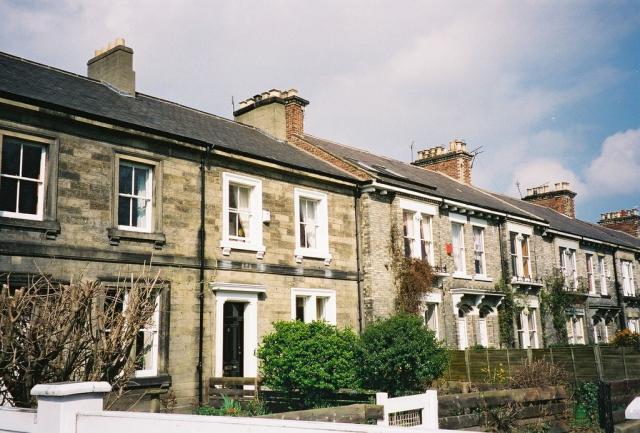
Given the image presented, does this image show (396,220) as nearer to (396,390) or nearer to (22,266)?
(396,390)

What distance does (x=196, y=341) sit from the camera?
1490 centimetres

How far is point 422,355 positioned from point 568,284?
689 inches

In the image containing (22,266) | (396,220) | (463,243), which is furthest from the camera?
(463,243)

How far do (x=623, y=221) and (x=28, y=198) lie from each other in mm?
42764

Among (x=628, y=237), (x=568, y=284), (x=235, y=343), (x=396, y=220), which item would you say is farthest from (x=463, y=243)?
(x=628, y=237)

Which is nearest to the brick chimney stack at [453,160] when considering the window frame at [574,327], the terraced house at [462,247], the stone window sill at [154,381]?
→ the terraced house at [462,247]

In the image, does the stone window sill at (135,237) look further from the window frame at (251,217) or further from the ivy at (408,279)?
the ivy at (408,279)

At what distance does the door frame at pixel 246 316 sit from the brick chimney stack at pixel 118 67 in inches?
265

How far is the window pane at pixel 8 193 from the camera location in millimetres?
12375

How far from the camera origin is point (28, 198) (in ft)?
41.8

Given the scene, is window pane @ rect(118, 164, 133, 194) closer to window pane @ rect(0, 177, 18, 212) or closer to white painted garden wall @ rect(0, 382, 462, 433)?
window pane @ rect(0, 177, 18, 212)

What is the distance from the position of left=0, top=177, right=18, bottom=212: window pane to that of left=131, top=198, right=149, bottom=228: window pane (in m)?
2.75

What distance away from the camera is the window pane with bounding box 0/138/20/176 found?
1255cm

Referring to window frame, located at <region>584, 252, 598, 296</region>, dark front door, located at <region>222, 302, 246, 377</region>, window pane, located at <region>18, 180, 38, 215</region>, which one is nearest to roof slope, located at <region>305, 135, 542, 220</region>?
window frame, located at <region>584, 252, 598, 296</region>
